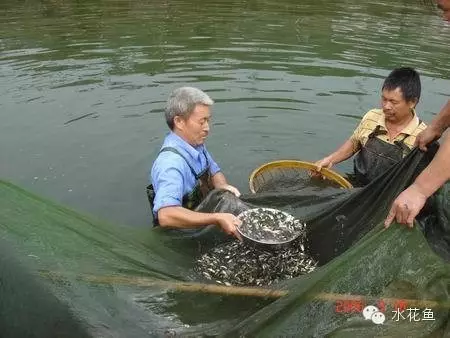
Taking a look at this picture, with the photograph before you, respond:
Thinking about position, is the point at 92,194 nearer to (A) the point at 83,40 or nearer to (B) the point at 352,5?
(A) the point at 83,40

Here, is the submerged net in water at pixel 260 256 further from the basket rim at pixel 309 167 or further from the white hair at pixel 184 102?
the basket rim at pixel 309 167

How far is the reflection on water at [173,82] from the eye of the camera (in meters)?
6.30

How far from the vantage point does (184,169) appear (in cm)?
400

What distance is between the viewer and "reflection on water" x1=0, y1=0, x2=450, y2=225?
6.30 m

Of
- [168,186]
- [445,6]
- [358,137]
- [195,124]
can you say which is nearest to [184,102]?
[195,124]

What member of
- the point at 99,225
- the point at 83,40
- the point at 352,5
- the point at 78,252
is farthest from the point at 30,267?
the point at 352,5

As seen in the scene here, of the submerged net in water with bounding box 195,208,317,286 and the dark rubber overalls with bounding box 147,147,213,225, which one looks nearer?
the submerged net in water with bounding box 195,208,317,286

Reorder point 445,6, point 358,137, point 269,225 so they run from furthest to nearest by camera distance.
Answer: point 358,137, point 269,225, point 445,6

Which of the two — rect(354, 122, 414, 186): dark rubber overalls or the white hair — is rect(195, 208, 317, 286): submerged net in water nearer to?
the white hair

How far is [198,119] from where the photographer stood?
4.05 m

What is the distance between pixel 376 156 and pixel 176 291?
3.14m

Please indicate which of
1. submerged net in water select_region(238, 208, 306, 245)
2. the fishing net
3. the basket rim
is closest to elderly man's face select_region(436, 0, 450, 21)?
the fishing net

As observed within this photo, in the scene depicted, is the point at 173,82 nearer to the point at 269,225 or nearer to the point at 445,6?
the point at 269,225

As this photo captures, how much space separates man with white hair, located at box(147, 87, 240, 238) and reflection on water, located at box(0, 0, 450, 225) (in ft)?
4.53
